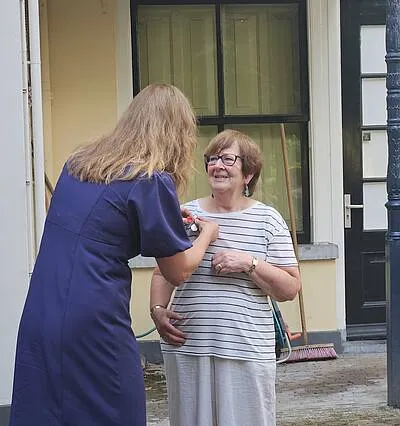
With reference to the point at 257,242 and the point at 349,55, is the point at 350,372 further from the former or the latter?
Answer: the point at 257,242

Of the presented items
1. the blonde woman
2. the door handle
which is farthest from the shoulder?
the door handle

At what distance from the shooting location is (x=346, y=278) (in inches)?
276

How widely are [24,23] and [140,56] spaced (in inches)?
91.1

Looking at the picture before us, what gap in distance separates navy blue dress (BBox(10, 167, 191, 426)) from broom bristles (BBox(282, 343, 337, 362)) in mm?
4029

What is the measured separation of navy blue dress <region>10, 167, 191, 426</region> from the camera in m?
2.57

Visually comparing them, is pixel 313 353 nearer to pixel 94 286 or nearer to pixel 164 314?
pixel 164 314

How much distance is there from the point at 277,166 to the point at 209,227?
12.7ft

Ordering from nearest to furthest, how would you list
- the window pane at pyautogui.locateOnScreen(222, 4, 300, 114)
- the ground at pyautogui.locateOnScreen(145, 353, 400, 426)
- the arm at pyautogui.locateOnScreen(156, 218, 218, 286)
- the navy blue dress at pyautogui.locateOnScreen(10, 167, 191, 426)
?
the navy blue dress at pyautogui.locateOnScreen(10, 167, 191, 426)
the arm at pyautogui.locateOnScreen(156, 218, 218, 286)
the ground at pyautogui.locateOnScreen(145, 353, 400, 426)
the window pane at pyautogui.locateOnScreen(222, 4, 300, 114)

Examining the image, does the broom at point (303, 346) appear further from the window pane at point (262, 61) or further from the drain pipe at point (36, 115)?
the drain pipe at point (36, 115)

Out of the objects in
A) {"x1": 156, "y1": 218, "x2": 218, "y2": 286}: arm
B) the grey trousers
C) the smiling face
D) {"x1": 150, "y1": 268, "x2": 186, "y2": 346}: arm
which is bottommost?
the grey trousers

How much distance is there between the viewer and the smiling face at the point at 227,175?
3307 mm

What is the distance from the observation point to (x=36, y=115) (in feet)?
14.5

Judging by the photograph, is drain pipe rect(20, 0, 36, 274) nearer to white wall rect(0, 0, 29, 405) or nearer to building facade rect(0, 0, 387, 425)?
white wall rect(0, 0, 29, 405)

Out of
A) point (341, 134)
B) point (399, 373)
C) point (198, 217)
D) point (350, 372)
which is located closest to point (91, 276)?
point (198, 217)
